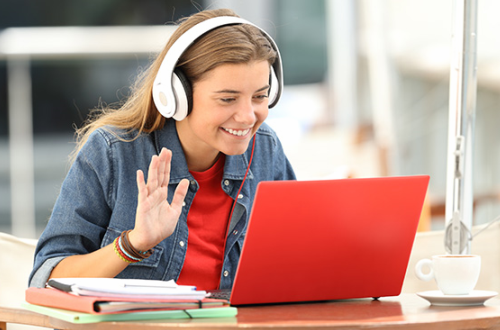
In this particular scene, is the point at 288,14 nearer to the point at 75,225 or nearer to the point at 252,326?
the point at 75,225

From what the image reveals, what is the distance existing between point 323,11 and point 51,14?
224 cm

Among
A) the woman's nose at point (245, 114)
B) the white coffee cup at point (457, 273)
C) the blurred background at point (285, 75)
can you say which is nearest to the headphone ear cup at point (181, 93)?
the woman's nose at point (245, 114)

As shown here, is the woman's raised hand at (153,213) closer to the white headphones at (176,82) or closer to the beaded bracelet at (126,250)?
the beaded bracelet at (126,250)

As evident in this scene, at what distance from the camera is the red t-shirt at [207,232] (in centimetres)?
149

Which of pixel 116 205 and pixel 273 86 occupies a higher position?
pixel 273 86

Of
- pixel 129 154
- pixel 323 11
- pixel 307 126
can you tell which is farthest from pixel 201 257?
pixel 323 11

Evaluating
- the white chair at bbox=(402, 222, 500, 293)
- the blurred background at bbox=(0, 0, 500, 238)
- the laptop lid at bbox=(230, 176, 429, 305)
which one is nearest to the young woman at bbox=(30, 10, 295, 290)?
the laptop lid at bbox=(230, 176, 429, 305)

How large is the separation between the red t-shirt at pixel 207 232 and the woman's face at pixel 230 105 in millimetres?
102

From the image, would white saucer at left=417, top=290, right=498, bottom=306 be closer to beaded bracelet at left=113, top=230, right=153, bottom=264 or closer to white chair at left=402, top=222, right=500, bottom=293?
beaded bracelet at left=113, top=230, right=153, bottom=264

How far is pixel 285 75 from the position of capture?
592 centimetres

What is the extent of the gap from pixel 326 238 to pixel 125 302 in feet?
1.02

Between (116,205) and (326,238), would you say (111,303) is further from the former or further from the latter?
(116,205)

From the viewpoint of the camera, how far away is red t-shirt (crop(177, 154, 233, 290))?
1492mm

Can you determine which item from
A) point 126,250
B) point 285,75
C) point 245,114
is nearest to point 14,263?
point 126,250
